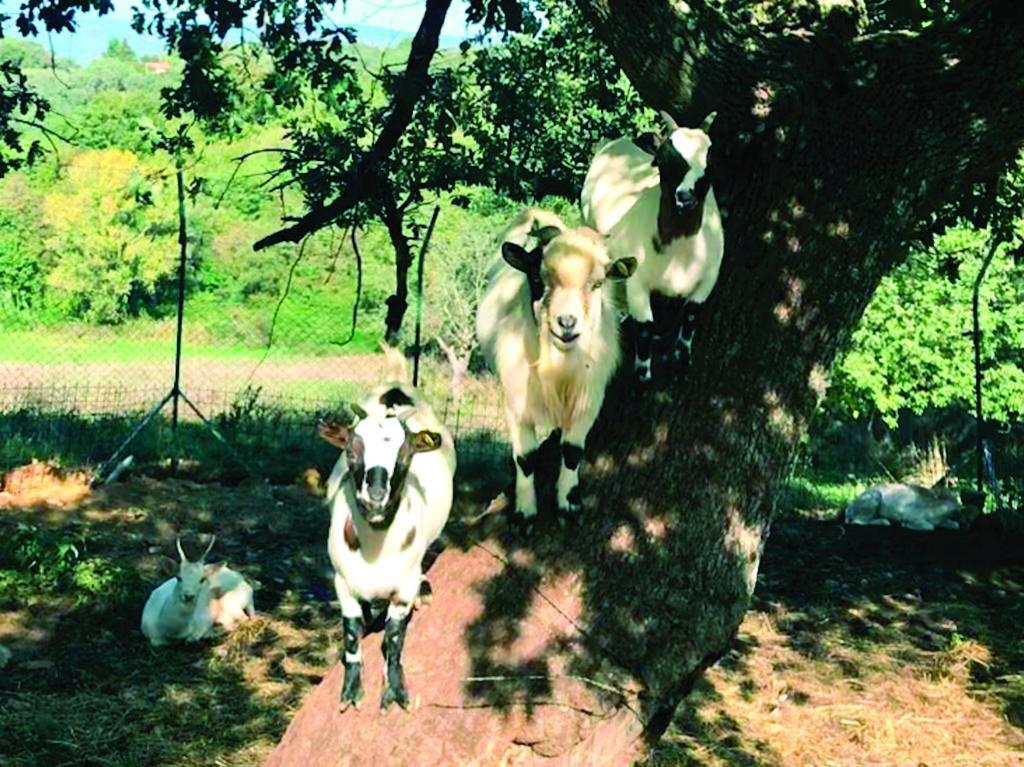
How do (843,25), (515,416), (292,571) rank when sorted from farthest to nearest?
(292,571), (843,25), (515,416)

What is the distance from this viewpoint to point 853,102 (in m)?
3.98

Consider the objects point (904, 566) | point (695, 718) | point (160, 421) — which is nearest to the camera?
point (695, 718)

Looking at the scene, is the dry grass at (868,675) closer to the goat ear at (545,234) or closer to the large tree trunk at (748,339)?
the large tree trunk at (748,339)

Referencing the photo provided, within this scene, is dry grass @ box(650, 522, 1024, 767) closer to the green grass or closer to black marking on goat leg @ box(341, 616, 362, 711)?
black marking on goat leg @ box(341, 616, 362, 711)

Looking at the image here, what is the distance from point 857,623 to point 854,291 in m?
5.31

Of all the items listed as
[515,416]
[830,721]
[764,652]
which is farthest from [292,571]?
[515,416]

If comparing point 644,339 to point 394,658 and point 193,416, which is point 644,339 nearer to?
point 394,658

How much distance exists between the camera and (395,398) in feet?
12.4

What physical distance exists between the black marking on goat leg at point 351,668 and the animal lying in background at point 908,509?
9896 millimetres

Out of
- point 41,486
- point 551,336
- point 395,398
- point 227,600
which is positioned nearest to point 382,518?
point 395,398

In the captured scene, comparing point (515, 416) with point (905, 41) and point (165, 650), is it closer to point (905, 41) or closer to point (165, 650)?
point (905, 41)

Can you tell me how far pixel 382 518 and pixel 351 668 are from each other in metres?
0.58

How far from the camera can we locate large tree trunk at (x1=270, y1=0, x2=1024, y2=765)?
3.68m

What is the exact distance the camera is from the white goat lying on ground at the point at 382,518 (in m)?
3.37
